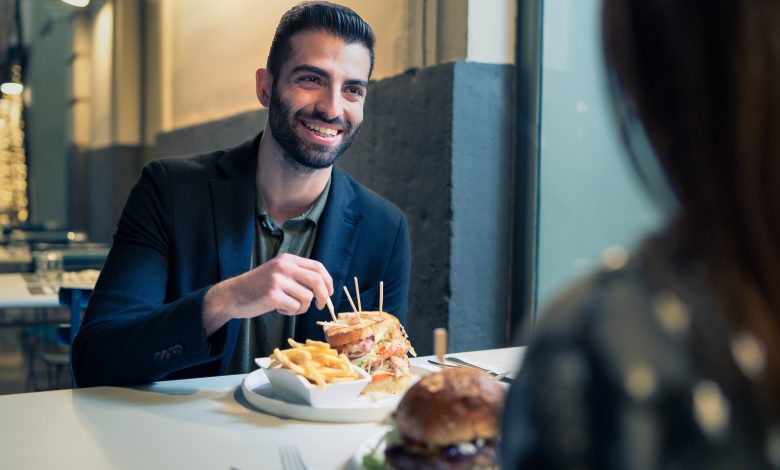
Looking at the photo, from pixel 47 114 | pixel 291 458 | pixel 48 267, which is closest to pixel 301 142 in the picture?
pixel 291 458

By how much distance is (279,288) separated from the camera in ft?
5.21

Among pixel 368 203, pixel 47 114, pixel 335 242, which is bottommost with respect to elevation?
pixel 335 242

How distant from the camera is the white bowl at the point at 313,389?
1.45 m

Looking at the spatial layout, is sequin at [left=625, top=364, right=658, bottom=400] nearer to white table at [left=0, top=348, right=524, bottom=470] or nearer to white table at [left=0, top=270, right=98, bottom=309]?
white table at [left=0, top=348, right=524, bottom=470]

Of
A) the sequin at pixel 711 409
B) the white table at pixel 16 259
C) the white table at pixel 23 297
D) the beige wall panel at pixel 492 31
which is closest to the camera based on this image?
the sequin at pixel 711 409

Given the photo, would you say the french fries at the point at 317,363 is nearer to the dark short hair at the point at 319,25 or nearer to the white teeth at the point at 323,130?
the white teeth at the point at 323,130

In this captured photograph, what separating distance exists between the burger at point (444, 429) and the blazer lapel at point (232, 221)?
3.57 ft

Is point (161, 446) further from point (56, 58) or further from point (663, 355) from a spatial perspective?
point (56, 58)

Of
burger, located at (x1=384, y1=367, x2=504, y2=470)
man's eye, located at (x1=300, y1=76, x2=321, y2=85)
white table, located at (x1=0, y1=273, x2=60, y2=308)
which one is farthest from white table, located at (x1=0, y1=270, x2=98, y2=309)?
burger, located at (x1=384, y1=367, x2=504, y2=470)

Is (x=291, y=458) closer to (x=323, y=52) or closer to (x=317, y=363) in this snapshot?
(x=317, y=363)

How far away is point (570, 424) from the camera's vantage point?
42 cm

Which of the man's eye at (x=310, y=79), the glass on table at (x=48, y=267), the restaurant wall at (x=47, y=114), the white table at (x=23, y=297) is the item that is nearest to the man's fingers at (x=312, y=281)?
the man's eye at (x=310, y=79)

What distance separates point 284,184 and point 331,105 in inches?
10.2

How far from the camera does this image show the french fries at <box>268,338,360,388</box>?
4.85ft
